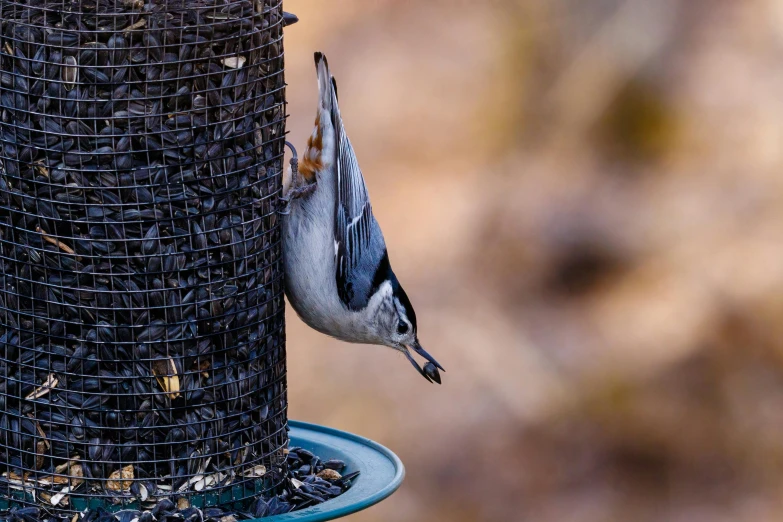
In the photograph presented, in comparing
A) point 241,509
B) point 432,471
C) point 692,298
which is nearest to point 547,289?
point 692,298

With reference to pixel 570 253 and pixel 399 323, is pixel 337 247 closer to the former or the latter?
pixel 399 323

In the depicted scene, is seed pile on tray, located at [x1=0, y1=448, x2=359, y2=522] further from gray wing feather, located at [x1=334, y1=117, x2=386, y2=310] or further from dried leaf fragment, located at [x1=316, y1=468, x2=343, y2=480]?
gray wing feather, located at [x1=334, y1=117, x2=386, y2=310]

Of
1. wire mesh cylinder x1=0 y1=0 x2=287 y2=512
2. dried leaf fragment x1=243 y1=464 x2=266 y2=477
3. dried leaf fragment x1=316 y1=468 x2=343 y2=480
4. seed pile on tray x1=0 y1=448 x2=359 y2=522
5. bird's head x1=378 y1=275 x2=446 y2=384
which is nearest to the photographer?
wire mesh cylinder x1=0 y1=0 x2=287 y2=512

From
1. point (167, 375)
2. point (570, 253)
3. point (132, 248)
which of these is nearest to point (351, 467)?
point (167, 375)

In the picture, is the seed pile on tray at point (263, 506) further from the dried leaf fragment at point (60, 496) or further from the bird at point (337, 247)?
the bird at point (337, 247)

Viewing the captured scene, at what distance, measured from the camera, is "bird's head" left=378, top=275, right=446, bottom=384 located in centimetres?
515

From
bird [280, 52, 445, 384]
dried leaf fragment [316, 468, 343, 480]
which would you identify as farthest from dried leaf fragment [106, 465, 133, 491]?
bird [280, 52, 445, 384]

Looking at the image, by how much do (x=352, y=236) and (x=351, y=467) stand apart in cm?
106

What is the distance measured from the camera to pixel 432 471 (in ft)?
29.6

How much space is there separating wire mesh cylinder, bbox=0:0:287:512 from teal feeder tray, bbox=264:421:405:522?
16.3 inches

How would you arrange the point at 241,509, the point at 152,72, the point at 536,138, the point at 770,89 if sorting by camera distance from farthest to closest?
the point at 536,138 < the point at 770,89 < the point at 241,509 < the point at 152,72

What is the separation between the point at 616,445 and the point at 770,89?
3.01m

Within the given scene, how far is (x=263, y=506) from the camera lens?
4.11 m

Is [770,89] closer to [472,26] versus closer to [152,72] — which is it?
[472,26]
